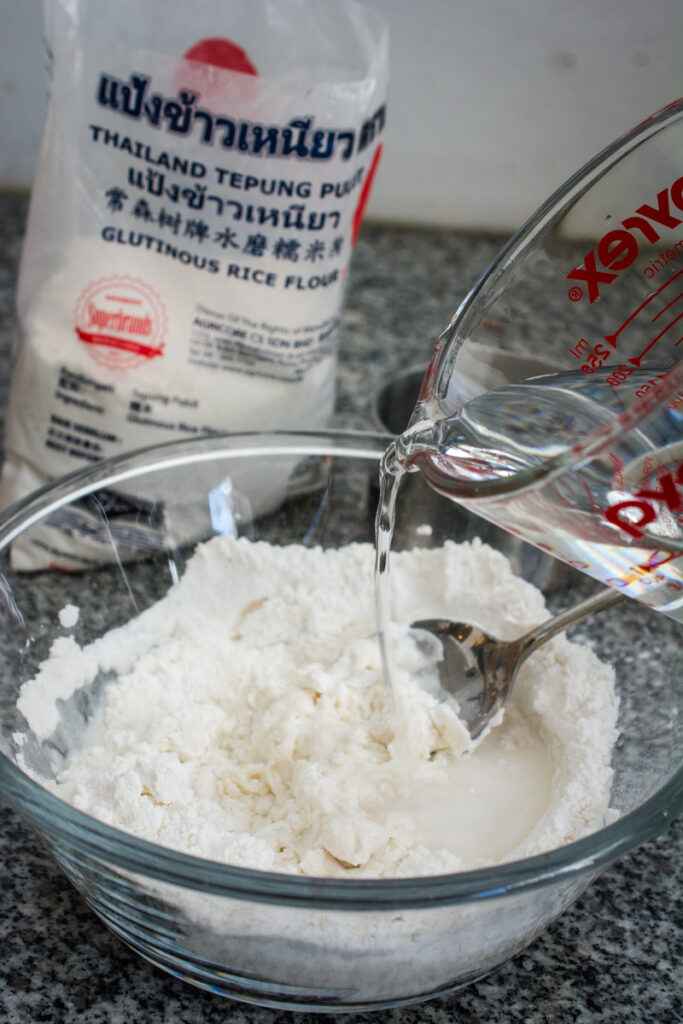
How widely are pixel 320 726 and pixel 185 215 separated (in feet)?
1.44

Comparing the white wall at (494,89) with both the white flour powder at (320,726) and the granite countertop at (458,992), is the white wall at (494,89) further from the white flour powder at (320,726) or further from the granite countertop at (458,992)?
the granite countertop at (458,992)

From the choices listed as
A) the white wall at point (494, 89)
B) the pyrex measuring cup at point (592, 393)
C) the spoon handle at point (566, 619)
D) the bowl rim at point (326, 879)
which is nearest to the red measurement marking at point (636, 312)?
the pyrex measuring cup at point (592, 393)

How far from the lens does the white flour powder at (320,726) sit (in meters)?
0.58

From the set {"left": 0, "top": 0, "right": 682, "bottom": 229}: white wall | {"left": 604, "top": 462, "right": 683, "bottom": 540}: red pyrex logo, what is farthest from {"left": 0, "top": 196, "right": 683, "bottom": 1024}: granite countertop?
{"left": 0, "top": 0, "right": 682, "bottom": 229}: white wall

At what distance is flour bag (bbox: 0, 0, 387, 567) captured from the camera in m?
0.82

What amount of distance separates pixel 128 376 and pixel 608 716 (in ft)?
1.57

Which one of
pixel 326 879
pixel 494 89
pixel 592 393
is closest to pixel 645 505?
pixel 592 393

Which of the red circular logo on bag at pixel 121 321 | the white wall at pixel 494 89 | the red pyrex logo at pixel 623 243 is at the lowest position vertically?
the red circular logo on bag at pixel 121 321

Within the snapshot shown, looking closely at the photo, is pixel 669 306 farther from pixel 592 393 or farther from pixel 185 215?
pixel 185 215

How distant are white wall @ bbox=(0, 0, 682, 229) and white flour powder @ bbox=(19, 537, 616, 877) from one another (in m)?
0.80

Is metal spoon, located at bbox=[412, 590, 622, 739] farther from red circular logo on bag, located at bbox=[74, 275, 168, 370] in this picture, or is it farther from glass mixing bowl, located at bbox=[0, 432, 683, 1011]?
red circular logo on bag, located at bbox=[74, 275, 168, 370]

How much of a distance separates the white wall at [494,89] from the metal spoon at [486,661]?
87cm

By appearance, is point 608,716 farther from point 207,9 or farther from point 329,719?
point 207,9

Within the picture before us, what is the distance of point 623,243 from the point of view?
611 mm
